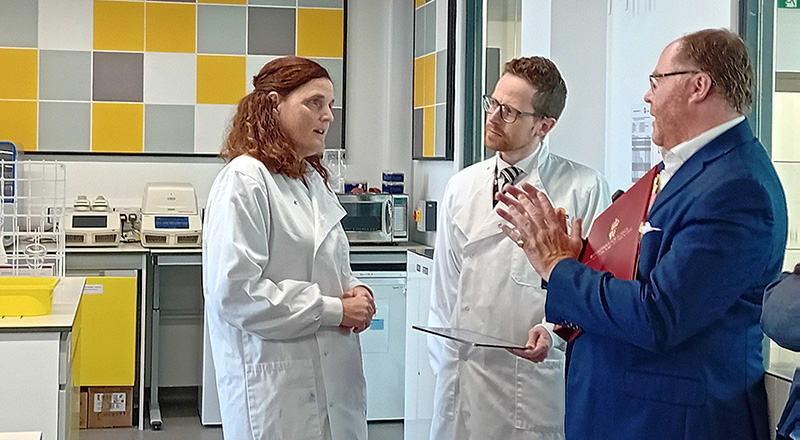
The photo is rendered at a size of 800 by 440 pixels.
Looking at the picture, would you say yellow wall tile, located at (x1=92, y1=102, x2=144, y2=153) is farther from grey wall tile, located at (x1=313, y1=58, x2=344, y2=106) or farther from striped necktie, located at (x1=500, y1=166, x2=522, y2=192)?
striped necktie, located at (x1=500, y1=166, x2=522, y2=192)

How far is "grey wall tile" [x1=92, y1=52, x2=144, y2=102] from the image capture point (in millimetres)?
5129

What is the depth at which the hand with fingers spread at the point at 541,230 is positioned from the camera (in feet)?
5.79

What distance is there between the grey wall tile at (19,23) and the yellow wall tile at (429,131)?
222 cm

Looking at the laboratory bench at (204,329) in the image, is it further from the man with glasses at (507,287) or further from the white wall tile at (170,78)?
the man with glasses at (507,287)

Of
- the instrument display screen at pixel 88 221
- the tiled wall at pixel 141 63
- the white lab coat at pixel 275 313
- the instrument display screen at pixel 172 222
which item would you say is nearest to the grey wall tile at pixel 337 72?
the tiled wall at pixel 141 63

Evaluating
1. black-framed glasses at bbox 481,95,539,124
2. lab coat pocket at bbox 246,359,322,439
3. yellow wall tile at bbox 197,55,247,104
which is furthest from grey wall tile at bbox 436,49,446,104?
lab coat pocket at bbox 246,359,322,439

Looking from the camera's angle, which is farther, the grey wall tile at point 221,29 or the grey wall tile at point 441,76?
the grey wall tile at point 221,29

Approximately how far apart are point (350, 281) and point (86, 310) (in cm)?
268

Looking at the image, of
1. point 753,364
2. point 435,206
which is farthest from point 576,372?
point 435,206

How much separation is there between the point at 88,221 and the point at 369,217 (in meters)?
1.47

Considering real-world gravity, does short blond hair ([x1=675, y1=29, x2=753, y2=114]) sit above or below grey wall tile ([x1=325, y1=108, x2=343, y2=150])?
below

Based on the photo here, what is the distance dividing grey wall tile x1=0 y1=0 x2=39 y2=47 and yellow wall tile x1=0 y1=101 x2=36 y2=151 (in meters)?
0.34

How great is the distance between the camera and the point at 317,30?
5.36 meters

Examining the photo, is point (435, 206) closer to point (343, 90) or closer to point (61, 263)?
point (343, 90)
